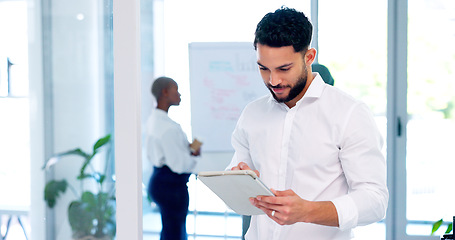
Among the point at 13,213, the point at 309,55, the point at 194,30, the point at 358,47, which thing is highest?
the point at 194,30

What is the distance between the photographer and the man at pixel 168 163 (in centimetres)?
332

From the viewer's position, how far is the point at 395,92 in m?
3.94

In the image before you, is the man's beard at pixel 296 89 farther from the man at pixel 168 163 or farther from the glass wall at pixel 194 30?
the glass wall at pixel 194 30

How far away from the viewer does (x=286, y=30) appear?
142 centimetres

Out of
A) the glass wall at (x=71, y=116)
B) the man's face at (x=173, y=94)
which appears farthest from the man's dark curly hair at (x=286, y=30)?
the man's face at (x=173, y=94)

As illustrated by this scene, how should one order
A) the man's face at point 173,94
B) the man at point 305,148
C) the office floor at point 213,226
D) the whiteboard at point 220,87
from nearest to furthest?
the man at point 305,148, the man's face at point 173,94, the whiteboard at point 220,87, the office floor at point 213,226

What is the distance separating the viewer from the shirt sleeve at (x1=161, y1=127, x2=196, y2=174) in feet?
11.0

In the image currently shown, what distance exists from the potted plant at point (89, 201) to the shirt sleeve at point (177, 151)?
2.25 ft

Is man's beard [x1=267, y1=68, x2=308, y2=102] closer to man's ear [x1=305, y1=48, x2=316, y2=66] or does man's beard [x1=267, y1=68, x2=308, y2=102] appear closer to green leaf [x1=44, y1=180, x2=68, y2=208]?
man's ear [x1=305, y1=48, x2=316, y2=66]

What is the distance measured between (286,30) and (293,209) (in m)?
0.50

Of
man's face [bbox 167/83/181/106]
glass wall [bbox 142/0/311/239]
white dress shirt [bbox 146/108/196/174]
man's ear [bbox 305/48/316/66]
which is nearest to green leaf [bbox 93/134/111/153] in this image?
white dress shirt [bbox 146/108/196/174]
